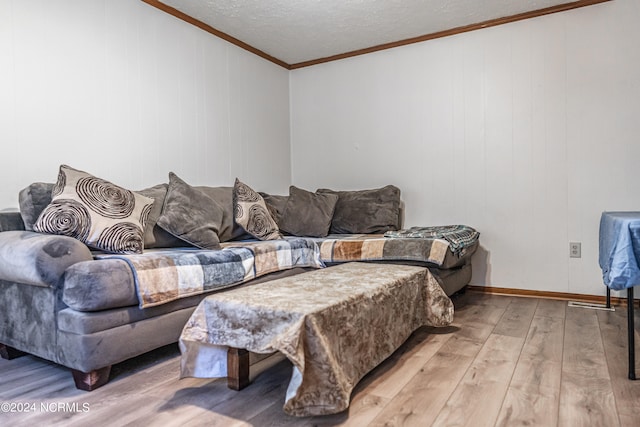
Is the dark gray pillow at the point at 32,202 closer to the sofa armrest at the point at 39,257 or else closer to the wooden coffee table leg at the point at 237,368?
the sofa armrest at the point at 39,257

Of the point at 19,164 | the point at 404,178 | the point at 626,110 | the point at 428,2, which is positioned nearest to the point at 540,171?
the point at 626,110

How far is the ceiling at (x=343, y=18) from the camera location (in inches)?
122

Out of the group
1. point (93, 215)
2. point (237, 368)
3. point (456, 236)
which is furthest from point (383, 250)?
point (93, 215)

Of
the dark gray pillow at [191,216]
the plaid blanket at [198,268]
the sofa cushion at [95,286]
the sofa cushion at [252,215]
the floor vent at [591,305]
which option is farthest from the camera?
the sofa cushion at [252,215]

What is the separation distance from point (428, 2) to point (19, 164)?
294 cm

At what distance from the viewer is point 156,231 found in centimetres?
254

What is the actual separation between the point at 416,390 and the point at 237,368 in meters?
0.71

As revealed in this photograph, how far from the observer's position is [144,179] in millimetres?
2977

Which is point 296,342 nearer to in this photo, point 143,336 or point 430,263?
point 143,336

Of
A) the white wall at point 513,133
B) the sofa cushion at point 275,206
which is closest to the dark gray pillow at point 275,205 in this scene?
the sofa cushion at point 275,206

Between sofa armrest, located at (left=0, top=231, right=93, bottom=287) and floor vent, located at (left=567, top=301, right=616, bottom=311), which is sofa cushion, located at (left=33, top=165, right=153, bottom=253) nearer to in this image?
sofa armrest, located at (left=0, top=231, right=93, bottom=287)

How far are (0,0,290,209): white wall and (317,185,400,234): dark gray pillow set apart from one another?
92cm

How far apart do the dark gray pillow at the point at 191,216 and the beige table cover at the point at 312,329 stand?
2.70ft

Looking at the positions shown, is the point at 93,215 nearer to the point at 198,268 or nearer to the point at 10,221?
the point at 10,221
